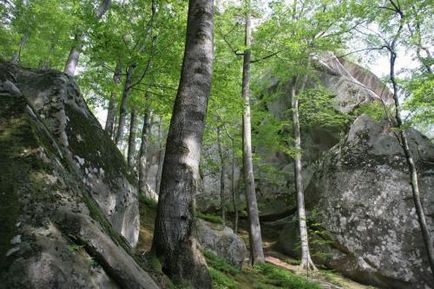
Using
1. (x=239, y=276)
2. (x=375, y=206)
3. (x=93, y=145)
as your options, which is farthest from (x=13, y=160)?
(x=375, y=206)

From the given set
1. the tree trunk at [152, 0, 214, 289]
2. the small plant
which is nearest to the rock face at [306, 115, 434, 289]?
the tree trunk at [152, 0, 214, 289]

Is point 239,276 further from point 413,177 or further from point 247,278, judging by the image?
point 413,177

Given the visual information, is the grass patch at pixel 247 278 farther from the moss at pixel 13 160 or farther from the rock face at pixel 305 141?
the rock face at pixel 305 141

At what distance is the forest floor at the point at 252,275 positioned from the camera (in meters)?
6.95

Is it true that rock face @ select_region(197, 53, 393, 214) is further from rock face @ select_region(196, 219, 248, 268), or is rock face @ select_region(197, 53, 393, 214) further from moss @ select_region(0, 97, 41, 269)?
moss @ select_region(0, 97, 41, 269)

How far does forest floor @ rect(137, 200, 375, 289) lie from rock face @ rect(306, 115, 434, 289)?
107 cm

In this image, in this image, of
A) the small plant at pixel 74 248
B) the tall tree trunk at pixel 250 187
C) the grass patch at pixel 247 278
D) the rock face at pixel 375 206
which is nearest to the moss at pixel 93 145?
the grass patch at pixel 247 278

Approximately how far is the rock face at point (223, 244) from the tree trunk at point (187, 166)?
5672 mm

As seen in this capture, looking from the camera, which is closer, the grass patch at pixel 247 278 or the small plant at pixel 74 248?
the small plant at pixel 74 248

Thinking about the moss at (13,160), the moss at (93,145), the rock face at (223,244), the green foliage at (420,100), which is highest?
the green foliage at (420,100)

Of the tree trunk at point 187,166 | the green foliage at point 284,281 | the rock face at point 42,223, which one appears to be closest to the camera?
the rock face at point 42,223

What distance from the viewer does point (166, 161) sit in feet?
14.2

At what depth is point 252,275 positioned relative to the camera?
28.8 feet

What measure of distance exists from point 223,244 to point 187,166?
6294mm
